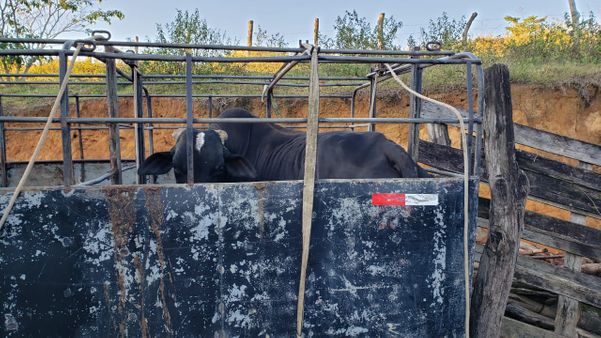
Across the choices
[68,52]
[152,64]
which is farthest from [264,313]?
[152,64]

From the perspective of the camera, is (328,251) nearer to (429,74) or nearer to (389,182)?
(389,182)

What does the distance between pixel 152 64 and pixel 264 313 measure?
10.4 m

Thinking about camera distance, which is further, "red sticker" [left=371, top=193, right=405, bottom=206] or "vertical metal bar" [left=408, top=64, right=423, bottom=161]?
"vertical metal bar" [left=408, top=64, right=423, bottom=161]

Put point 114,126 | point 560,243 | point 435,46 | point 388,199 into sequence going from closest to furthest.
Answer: point 388,199 < point 114,126 < point 435,46 < point 560,243

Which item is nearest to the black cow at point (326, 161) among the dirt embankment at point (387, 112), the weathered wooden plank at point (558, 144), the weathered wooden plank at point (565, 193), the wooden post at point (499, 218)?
the wooden post at point (499, 218)

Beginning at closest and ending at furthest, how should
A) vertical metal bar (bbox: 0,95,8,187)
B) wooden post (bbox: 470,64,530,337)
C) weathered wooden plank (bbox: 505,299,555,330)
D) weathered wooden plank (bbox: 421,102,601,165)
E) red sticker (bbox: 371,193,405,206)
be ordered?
red sticker (bbox: 371,193,405,206) → wooden post (bbox: 470,64,530,337) → weathered wooden plank (bbox: 505,299,555,330) → weathered wooden plank (bbox: 421,102,601,165) → vertical metal bar (bbox: 0,95,8,187)

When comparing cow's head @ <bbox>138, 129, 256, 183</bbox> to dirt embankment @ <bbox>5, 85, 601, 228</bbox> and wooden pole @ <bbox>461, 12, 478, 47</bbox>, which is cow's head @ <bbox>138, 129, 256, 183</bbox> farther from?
wooden pole @ <bbox>461, 12, 478, 47</bbox>

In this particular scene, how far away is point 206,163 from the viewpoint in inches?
155

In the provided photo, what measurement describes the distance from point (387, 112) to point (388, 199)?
7.96 metres

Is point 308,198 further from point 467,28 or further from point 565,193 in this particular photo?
point 467,28

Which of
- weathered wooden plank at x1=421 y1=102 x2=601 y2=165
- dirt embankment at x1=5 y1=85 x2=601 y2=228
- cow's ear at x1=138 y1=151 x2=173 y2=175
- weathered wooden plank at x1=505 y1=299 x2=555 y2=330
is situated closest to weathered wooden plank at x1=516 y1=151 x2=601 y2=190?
weathered wooden plank at x1=421 y1=102 x2=601 y2=165

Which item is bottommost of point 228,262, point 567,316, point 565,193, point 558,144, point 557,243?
point 567,316

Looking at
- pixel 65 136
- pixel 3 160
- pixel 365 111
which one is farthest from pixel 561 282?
pixel 365 111

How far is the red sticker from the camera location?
289cm
